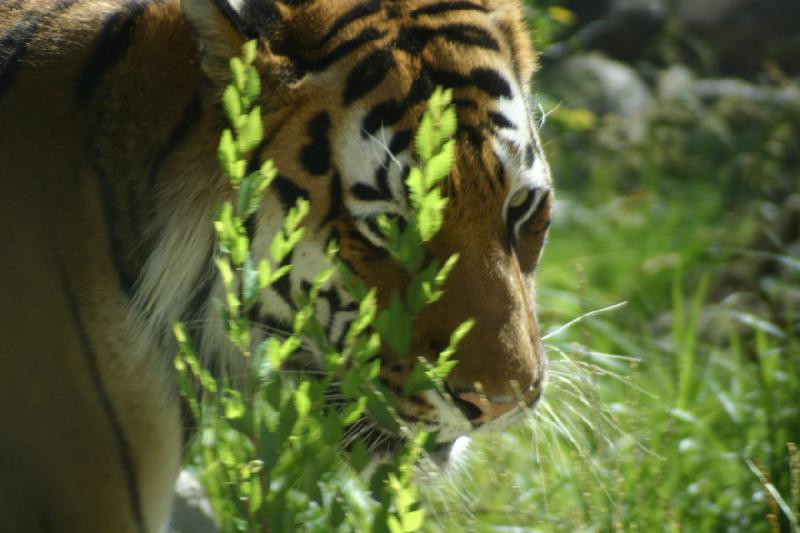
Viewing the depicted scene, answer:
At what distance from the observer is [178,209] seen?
2.04m

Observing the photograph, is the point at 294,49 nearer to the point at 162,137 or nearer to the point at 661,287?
the point at 162,137

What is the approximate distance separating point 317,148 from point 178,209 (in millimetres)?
274

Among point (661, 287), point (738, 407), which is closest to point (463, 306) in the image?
point (738, 407)

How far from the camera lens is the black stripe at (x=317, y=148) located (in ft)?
6.59

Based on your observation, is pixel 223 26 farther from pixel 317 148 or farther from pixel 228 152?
pixel 228 152

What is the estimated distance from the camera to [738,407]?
10.7ft

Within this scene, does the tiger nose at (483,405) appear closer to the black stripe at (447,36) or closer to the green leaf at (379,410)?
the green leaf at (379,410)

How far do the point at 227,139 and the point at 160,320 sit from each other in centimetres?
66

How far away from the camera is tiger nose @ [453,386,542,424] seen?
1.97 m

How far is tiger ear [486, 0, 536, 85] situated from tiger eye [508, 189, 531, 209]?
0.93ft

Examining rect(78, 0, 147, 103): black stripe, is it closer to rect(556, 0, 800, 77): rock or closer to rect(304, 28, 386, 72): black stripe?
rect(304, 28, 386, 72): black stripe

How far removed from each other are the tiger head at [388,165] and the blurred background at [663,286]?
212 millimetres

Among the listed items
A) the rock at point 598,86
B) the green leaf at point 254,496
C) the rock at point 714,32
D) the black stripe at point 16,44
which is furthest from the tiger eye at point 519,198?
the rock at point 714,32

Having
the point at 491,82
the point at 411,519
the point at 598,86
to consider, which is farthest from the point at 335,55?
the point at 598,86
